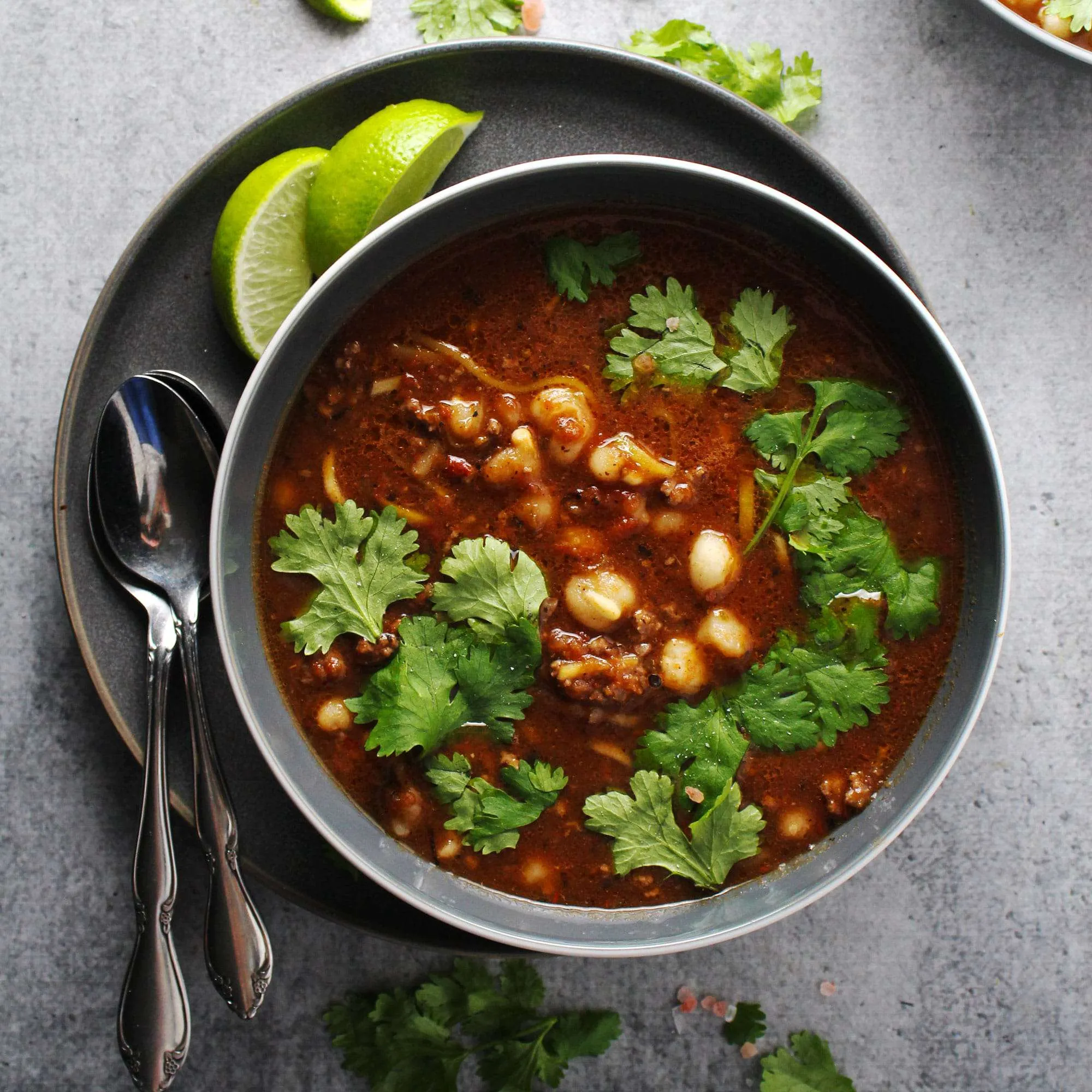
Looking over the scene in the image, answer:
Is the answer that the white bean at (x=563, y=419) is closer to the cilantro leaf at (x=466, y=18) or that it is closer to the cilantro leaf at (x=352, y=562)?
the cilantro leaf at (x=352, y=562)

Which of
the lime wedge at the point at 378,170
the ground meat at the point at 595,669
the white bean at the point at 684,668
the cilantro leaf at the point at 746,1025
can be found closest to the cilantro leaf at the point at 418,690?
the ground meat at the point at 595,669

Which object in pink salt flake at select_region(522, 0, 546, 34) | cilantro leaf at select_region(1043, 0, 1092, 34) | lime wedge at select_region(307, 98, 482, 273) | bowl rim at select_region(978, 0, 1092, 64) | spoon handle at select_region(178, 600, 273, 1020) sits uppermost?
cilantro leaf at select_region(1043, 0, 1092, 34)

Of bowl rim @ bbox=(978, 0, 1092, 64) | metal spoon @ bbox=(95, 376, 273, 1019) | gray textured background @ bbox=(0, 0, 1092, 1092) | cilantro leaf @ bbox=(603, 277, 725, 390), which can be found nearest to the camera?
cilantro leaf @ bbox=(603, 277, 725, 390)

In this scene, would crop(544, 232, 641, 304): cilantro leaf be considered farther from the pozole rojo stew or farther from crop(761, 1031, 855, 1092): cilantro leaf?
crop(761, 1031, 855, 1092): cilantro leaf

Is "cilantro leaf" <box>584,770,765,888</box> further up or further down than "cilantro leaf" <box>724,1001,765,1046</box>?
further up

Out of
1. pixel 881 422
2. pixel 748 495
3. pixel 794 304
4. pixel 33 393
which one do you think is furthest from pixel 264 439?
pixel 881 422

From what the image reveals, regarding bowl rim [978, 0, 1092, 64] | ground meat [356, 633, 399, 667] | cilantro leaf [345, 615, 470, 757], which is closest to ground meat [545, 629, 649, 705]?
cilantro leaf [345, 615, 470, 757]
